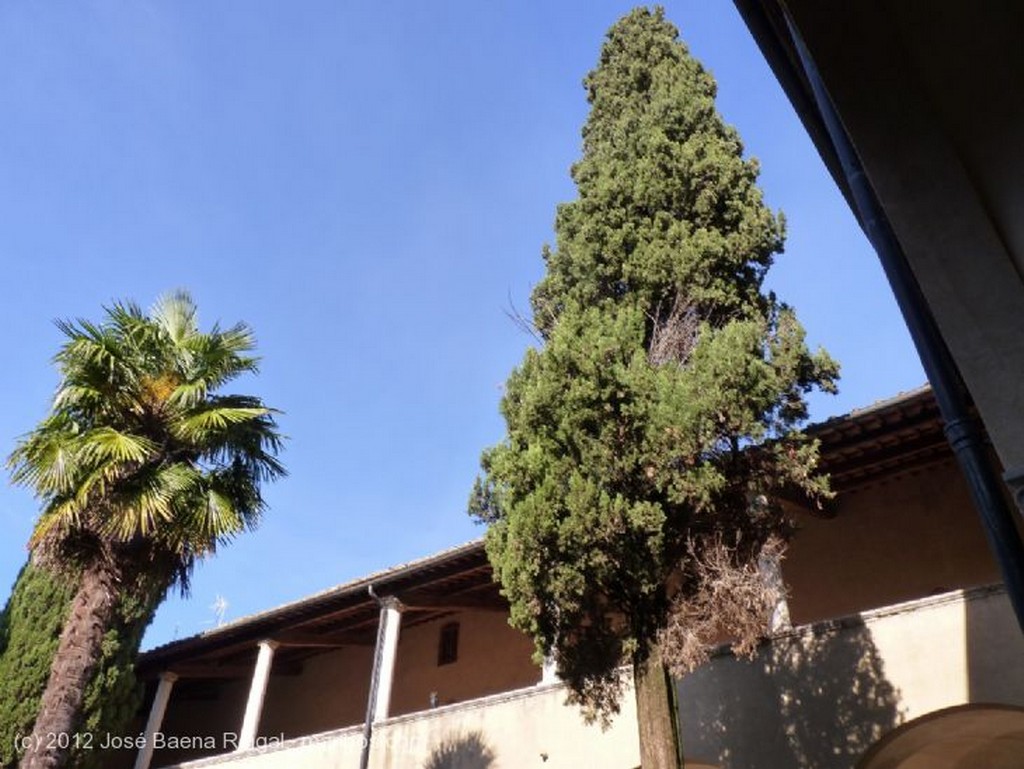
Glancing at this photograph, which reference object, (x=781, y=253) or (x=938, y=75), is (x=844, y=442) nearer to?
(x=781, y=253)

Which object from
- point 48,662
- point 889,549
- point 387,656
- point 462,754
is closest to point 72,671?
point 462,754

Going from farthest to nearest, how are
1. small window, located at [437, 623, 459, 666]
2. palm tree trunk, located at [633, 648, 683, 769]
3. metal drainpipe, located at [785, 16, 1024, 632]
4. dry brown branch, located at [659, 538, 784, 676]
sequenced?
1. small window, located at [437, 623, 459, 666]
2. dry brown branch, located at [659, 538, 784, 676]
3. palm tree trunk, located at [633, 648, 683, 769]
4. metal drainpipe, located at [785, 16, 1024, 632]

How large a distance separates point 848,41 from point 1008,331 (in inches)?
44.4

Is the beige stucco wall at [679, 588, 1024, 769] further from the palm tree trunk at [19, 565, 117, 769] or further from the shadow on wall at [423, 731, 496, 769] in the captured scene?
the palm tree trunk at [19, 565, 117, 769]

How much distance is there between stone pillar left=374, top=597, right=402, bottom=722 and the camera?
45.4 feet

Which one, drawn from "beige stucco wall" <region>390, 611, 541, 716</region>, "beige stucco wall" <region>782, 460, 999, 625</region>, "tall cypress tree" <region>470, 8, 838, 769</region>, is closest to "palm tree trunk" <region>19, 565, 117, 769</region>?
"tall cypress tree" <region>470, 8, 838, 769</region>

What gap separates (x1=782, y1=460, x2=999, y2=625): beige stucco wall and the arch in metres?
1.80

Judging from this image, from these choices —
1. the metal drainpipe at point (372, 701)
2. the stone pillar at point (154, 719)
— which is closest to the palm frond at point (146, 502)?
the metal drainpipe at point (372, 701)

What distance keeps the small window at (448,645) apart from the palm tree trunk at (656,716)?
34.2ft

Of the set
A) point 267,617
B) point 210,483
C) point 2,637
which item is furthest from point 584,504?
point 2,637

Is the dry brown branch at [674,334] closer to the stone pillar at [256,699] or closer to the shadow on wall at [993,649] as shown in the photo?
the shadow on wall at [993,649]

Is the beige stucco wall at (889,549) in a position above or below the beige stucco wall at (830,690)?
above

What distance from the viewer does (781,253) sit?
922 cm

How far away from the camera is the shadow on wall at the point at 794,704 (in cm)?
885
